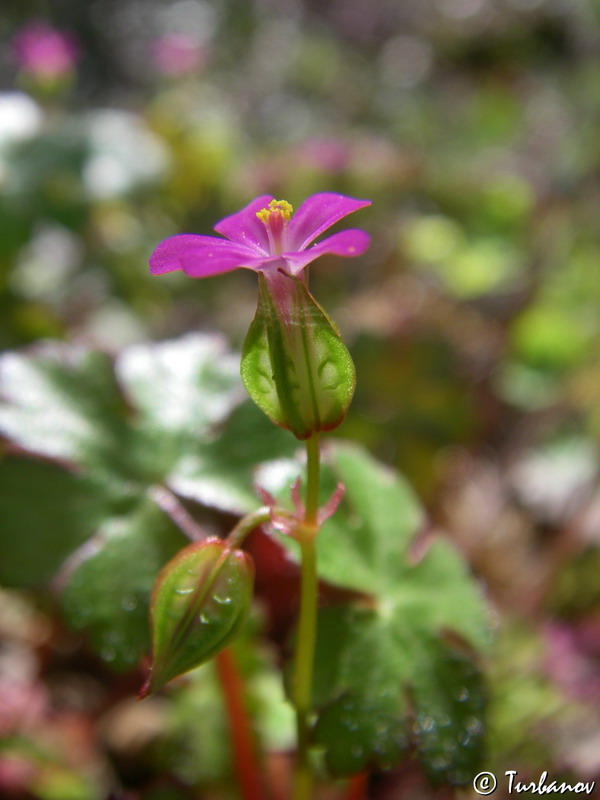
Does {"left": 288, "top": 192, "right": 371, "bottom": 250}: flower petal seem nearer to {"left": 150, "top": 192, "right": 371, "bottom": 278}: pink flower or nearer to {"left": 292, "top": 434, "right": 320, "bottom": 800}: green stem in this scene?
{"left": 150, "top": 192, "right": 371, "bottom": 278}: pink flower

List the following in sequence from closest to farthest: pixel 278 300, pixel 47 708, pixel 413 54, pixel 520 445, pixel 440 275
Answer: pixel 278 300
pixel 47 708
pixel 520 445
pixel 440 275
pixel 413 54

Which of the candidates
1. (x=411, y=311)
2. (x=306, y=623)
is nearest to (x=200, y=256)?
(x=306, y=623)

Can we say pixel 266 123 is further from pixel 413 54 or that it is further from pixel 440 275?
pixel 440 275

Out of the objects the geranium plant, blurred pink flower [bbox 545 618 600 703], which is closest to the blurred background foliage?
blurred pink flower [bbox 545 618 600 703]

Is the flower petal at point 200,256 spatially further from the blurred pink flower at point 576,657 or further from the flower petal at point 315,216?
the blurred pink flower at point 576,657

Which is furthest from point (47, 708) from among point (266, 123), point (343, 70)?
point (343, 70)

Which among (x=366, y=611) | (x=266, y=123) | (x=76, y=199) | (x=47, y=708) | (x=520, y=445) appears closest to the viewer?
(x=366, y=611)

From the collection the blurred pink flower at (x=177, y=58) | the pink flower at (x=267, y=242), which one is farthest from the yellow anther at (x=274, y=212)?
the blurred pink flower at (x=177, y=58)
